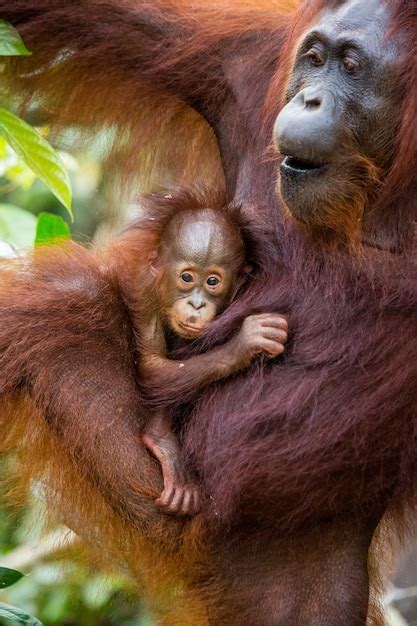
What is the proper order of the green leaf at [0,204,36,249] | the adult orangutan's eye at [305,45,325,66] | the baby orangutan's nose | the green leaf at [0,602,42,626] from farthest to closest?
1. the green leaf at [0,204,36,249]
2. the baby orangutan's nose
3. the adult orangutan's eye at [305,45,325,66]
4. the green leaf at [0,602,42,626]

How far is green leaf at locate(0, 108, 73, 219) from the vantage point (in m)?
3.33

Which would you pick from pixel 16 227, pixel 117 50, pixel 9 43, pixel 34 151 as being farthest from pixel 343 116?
pixel 16 227

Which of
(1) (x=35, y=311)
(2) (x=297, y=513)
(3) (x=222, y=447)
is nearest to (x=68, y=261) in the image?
(1) (x=35, y=311)

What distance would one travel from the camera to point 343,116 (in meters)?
3.19

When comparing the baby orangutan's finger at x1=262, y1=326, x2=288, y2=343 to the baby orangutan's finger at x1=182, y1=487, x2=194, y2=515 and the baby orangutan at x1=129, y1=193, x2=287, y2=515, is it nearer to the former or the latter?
the baby orangutan at x1=129, y1=193, x2=287, y2=515

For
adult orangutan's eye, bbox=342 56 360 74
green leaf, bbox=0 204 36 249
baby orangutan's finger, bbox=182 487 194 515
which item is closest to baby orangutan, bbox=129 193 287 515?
baby orangutan's finger, bbox=182 487 194 515

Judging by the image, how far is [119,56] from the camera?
4129mm

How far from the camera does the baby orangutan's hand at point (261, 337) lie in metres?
3.37

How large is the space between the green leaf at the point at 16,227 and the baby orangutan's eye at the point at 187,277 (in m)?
0.63

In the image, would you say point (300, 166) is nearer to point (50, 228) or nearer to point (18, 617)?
point (50, 228)

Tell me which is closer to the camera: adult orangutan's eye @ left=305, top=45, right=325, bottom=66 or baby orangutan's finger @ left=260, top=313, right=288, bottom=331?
adult orangutan's eye @ left=305, top=45, right=325, bottom=66

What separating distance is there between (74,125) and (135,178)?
30cm

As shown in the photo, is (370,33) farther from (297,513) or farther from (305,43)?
(297,513)

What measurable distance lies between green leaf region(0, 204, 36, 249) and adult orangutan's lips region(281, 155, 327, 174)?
1061 millimetres
